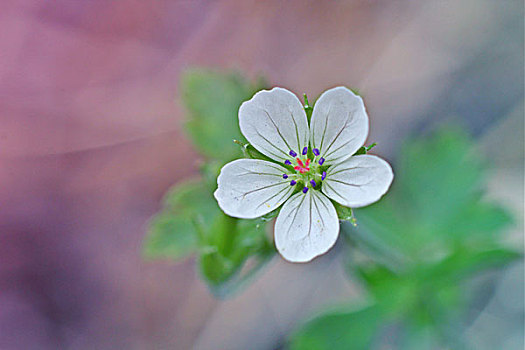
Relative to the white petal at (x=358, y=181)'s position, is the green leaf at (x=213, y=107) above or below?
above

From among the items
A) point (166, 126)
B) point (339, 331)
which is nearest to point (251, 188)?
point (339, 331)

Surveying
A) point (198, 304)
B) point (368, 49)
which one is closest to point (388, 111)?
point (368, 49)

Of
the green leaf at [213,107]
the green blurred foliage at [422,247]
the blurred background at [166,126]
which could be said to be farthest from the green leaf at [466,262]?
the green leaf at [213,107]

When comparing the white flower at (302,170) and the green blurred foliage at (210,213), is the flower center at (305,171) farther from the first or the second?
the green blurred foliage at (210,213)

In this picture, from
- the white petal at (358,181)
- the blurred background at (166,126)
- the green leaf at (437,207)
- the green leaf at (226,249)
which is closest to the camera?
the white petal at (358,181)

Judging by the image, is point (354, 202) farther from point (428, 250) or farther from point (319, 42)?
point (319, 42)

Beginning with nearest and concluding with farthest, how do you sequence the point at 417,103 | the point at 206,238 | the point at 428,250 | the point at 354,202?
the point at 354,202
the point at 206,238
the point at 428,250
the point at 417,103
